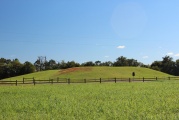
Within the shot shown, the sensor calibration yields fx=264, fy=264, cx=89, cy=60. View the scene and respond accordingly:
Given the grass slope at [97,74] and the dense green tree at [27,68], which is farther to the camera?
the dense green tree at [27,68]

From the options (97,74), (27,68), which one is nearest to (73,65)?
(27,68)

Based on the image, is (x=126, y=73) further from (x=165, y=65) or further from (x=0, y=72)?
(x=0, y=72)

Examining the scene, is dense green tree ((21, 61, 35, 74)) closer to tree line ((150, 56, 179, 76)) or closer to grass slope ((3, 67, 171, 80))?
grass slope ((3, 67, 171, 80))

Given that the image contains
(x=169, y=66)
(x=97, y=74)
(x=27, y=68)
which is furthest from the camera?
(x=169, y=66)

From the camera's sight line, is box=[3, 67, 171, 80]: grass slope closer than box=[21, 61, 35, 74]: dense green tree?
Yes

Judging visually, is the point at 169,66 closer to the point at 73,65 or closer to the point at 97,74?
the point at 73,65

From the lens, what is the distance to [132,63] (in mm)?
176125

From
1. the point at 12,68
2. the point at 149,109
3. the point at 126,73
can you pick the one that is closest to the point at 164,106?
the point at 149,109

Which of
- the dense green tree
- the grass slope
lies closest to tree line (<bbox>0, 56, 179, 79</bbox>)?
the dense green tree

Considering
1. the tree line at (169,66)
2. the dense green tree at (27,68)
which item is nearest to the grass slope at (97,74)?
the dense green tree at (27,68)

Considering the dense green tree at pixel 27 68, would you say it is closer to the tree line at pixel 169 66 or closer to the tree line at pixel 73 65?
the tree line at pixel 73 65

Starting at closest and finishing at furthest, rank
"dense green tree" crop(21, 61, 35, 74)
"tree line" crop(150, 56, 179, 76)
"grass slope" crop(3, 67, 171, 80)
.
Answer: "grass slope" crop(3, 67, 171, 80), "dense green tree" crop(21, 61, 35, 74), "tree line" crop(150, 56, 179, 76)

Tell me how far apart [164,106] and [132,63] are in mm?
161016

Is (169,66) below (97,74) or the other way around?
the other way around
